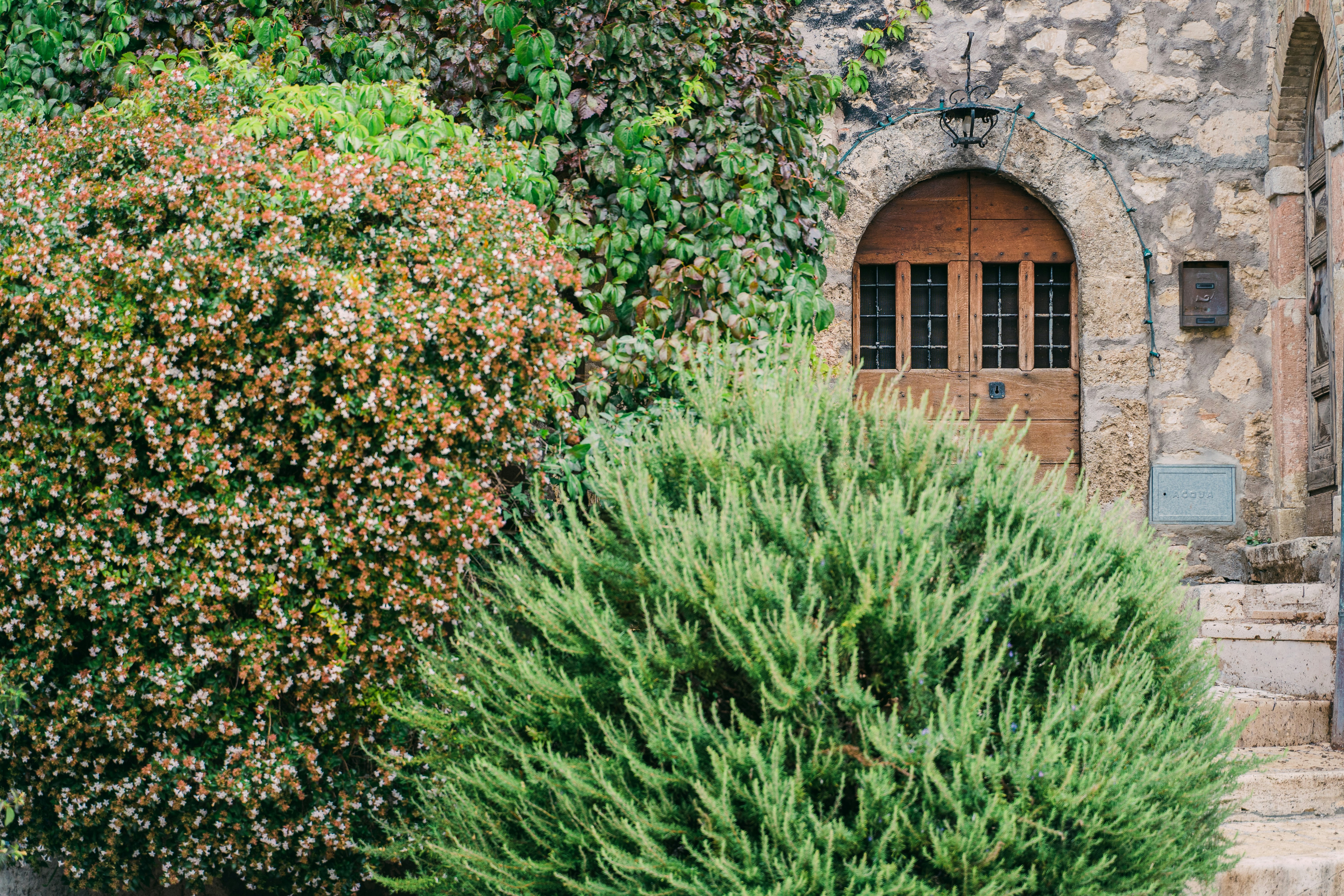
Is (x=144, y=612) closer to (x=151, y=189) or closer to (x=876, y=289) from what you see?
(x=151, y=189)

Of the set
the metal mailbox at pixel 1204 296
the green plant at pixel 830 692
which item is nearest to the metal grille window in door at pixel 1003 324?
the metal mailbox at pixel 1204 296

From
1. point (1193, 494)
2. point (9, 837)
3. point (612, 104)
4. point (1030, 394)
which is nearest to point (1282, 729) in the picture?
point (1193, 494)

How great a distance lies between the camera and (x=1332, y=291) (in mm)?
5086

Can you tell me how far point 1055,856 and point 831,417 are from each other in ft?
3.34

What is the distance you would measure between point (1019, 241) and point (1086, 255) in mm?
364

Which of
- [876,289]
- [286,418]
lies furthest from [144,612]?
[876,289]

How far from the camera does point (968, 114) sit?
5812mm

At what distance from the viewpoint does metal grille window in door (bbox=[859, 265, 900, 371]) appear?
19.8 feet

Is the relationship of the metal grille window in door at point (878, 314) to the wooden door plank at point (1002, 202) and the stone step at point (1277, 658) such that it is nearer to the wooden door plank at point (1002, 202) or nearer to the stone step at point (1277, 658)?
the wooden door plank at point (1002, 202)

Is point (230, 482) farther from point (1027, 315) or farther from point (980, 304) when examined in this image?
point (1027, 315)

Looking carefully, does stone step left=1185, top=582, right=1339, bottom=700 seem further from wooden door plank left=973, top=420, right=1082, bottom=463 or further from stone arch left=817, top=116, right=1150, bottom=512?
wooden door plank left=973, top=420, right=1082, bottom=463

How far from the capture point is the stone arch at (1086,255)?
5770mm

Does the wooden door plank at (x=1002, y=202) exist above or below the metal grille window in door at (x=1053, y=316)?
above

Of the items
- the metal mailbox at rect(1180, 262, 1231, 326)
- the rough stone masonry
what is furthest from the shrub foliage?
the metal mailbox at rect(1180, 262, 1231, 326)
